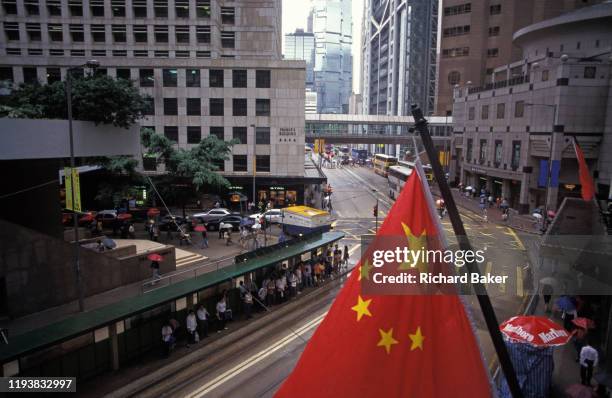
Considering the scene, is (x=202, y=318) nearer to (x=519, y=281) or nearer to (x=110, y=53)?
(x=519, y=281)

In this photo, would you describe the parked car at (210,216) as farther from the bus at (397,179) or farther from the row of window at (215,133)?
the bus at (397,179)

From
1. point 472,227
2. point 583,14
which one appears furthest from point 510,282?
point 583,14

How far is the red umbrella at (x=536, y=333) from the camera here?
36.0 ft

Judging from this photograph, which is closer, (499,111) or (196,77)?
(196,77)

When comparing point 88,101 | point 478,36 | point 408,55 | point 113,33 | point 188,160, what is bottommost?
point 188,160

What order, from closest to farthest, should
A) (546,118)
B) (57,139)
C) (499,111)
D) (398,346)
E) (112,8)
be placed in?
(398,346) → (57,139) → (546,118) → (112,8) → (499,111)

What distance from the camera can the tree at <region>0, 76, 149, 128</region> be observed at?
21.2 metres

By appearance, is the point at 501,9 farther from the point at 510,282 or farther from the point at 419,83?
the point at 510,282

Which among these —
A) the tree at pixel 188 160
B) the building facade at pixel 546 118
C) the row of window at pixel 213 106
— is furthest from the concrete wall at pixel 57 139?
the building facade at pixel 546 118

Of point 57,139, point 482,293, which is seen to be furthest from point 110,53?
point 482,293

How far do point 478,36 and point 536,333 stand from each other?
7937 centimetres

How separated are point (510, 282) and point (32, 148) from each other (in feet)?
72.0

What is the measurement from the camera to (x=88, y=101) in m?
21.1

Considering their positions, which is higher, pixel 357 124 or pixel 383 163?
pixel 357 124
